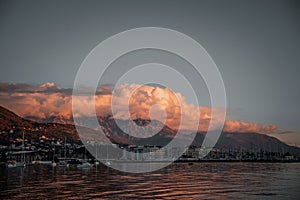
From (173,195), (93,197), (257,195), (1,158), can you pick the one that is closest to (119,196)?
(93,197)

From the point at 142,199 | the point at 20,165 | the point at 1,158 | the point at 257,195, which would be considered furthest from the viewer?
the point at 1,158

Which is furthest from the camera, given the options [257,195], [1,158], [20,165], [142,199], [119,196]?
[1,158]

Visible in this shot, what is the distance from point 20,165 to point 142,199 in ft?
402

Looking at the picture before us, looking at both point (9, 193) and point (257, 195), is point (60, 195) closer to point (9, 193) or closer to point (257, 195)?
point (9, 193)

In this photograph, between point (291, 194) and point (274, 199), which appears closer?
point (274, 199)

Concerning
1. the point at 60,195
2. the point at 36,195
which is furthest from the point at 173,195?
the point at 36,195

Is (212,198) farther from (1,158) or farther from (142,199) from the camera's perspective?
(1,158)

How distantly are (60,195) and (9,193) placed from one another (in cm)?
761

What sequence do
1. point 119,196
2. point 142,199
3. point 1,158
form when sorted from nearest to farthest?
point 142,199 → point 119,196 → point 1,158

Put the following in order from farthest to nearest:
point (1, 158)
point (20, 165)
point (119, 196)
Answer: point (1, 158) → point (20, 165) → point (119, 196)

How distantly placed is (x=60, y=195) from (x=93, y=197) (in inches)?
197

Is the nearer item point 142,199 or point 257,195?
point 142,199

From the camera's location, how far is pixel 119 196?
4209 cm

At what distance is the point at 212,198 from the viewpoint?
4112 cm
